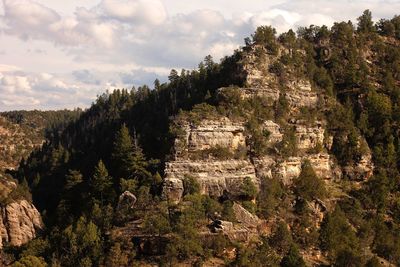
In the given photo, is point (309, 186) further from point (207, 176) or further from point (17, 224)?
point (17, 224)

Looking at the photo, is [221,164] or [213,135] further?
[213,135]

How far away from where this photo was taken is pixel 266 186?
327ft

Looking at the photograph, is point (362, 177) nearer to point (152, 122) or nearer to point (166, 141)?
point (166, 141)

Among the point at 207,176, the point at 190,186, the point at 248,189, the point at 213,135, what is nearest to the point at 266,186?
the point at 248,189

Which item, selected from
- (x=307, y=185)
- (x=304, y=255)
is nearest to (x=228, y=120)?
(x=307, y=185)

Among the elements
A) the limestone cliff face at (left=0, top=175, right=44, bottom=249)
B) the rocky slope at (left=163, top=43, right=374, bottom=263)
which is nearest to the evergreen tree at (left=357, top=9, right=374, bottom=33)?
the rocky slope at (left=163, top=43, right=374, bottom=263)

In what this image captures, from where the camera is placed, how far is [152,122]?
486 feet

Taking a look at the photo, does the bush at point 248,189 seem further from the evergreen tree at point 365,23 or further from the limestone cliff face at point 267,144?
the evergreen tree at point 365,23

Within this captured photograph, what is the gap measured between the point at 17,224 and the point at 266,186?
172 ft

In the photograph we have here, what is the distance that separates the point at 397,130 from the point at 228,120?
46020 millimetres

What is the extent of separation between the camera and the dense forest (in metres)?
84.8

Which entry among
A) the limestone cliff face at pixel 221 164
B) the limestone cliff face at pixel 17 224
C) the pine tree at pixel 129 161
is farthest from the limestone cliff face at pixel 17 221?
the limestone cliff face at pixel 221 164

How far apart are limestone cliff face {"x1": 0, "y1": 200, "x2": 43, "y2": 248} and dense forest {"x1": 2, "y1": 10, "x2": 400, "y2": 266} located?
364 cm

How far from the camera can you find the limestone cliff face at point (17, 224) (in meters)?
110
